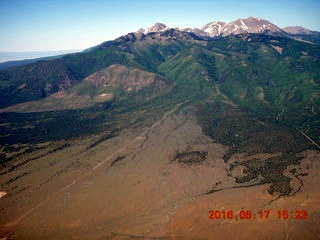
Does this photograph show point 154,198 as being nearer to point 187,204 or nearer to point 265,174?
point 187,204

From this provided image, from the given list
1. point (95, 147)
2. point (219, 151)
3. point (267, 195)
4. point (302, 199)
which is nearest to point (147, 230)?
point (267, 195)

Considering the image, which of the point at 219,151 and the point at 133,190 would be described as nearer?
the point at 133,190

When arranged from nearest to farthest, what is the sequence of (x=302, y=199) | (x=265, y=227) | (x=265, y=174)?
(x=265, y=227) < (x=302, y=199) < (x=265, y=174)

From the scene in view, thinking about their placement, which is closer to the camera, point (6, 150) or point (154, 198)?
point (154, 198)

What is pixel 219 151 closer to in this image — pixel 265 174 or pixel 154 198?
pixel 265 174

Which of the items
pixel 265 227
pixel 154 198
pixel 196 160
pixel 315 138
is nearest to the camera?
pixel 265 227

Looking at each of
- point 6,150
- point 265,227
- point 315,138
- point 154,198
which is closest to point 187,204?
point 154,198
